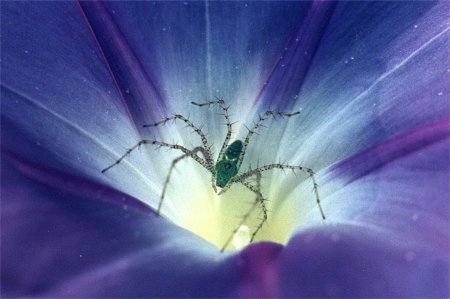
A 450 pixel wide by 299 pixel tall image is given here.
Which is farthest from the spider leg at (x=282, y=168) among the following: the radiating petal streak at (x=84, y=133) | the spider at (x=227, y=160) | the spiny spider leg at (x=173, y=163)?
the radiating petal streak at (x=84, y=133)

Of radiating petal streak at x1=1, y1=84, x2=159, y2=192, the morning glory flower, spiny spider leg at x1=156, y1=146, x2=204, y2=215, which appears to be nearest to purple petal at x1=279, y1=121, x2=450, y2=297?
the morning glory flower

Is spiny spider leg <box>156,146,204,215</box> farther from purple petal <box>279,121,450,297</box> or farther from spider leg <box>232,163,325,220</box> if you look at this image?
purple petal <box>279,121,450,297</box>

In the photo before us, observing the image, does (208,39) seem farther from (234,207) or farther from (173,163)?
(234,207)

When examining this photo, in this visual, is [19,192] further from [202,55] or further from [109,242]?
[202,55]

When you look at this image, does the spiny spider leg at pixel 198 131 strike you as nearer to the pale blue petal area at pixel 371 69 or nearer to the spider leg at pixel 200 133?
the spider leg at pixel 200 133

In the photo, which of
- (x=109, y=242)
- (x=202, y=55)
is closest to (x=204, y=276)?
(x=109, y=242)
